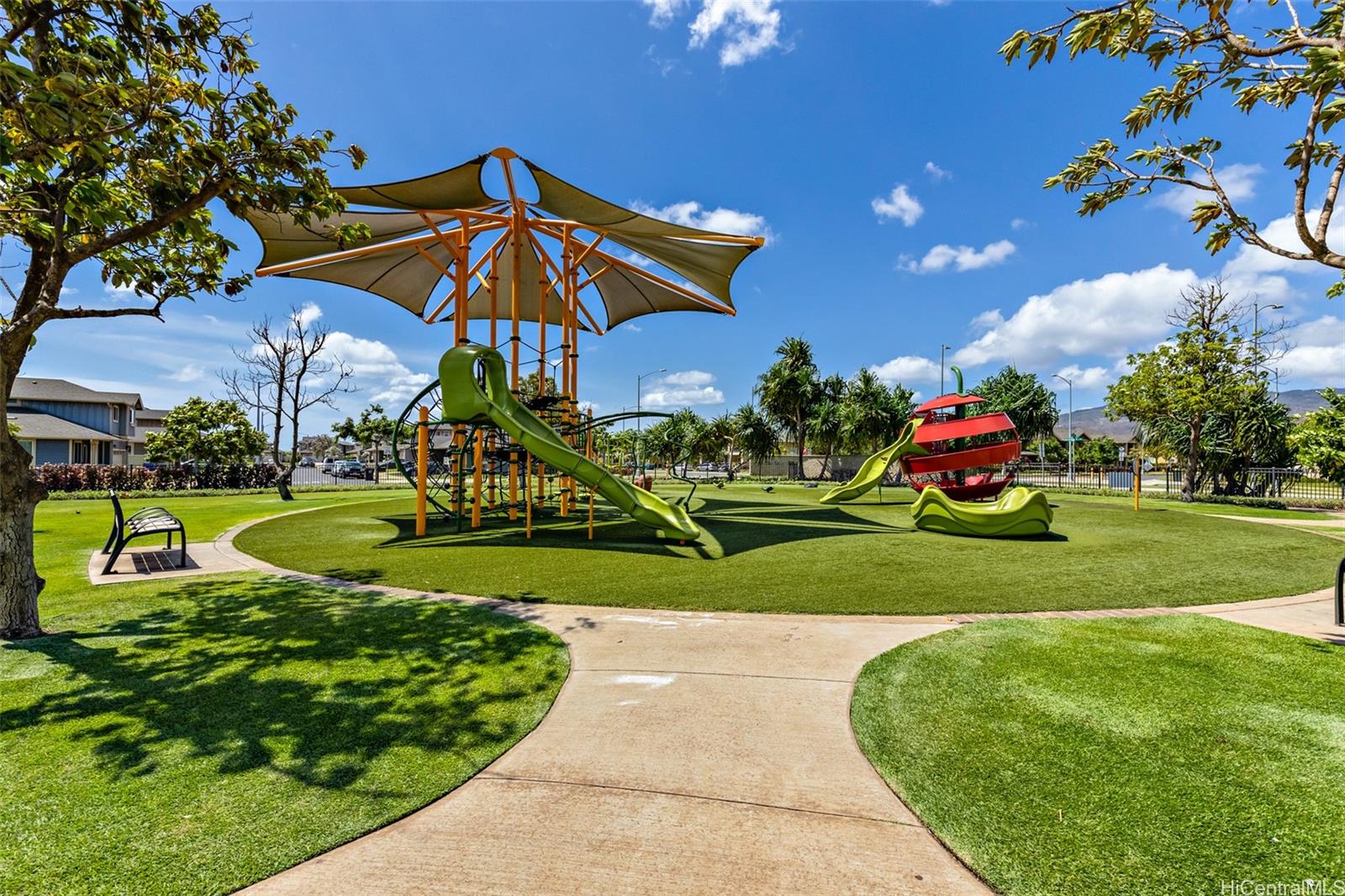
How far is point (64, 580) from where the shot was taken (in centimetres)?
809

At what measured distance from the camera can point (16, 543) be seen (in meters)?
5.44

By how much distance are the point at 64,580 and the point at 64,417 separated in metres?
58.2

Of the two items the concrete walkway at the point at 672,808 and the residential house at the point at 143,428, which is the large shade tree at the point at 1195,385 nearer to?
the concrete walkway at the point at 672,808

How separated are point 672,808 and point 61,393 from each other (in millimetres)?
69906

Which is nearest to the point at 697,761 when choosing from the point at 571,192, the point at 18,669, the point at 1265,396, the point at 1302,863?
the point at 1302,863

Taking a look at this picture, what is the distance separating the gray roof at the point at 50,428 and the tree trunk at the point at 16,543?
51634 mm

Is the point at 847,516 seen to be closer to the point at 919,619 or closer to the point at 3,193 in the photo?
the point at 919,619

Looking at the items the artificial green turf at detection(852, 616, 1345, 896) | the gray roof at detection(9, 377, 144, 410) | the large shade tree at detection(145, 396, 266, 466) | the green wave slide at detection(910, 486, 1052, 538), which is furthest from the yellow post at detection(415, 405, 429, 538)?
the gray roof at detection(9, 377, 144, 410)

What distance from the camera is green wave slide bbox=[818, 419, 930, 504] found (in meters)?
20.3

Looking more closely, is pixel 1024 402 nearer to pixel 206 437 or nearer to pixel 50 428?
pixel 206 437

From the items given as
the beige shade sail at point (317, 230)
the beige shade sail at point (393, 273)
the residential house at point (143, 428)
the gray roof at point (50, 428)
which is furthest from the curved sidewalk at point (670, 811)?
the residential house at point (143, 428)

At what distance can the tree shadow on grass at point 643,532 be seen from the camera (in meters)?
11.6

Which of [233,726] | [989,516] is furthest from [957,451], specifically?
[233,726]

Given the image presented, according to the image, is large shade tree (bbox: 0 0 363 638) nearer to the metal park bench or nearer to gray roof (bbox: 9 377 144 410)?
the metal park bench
